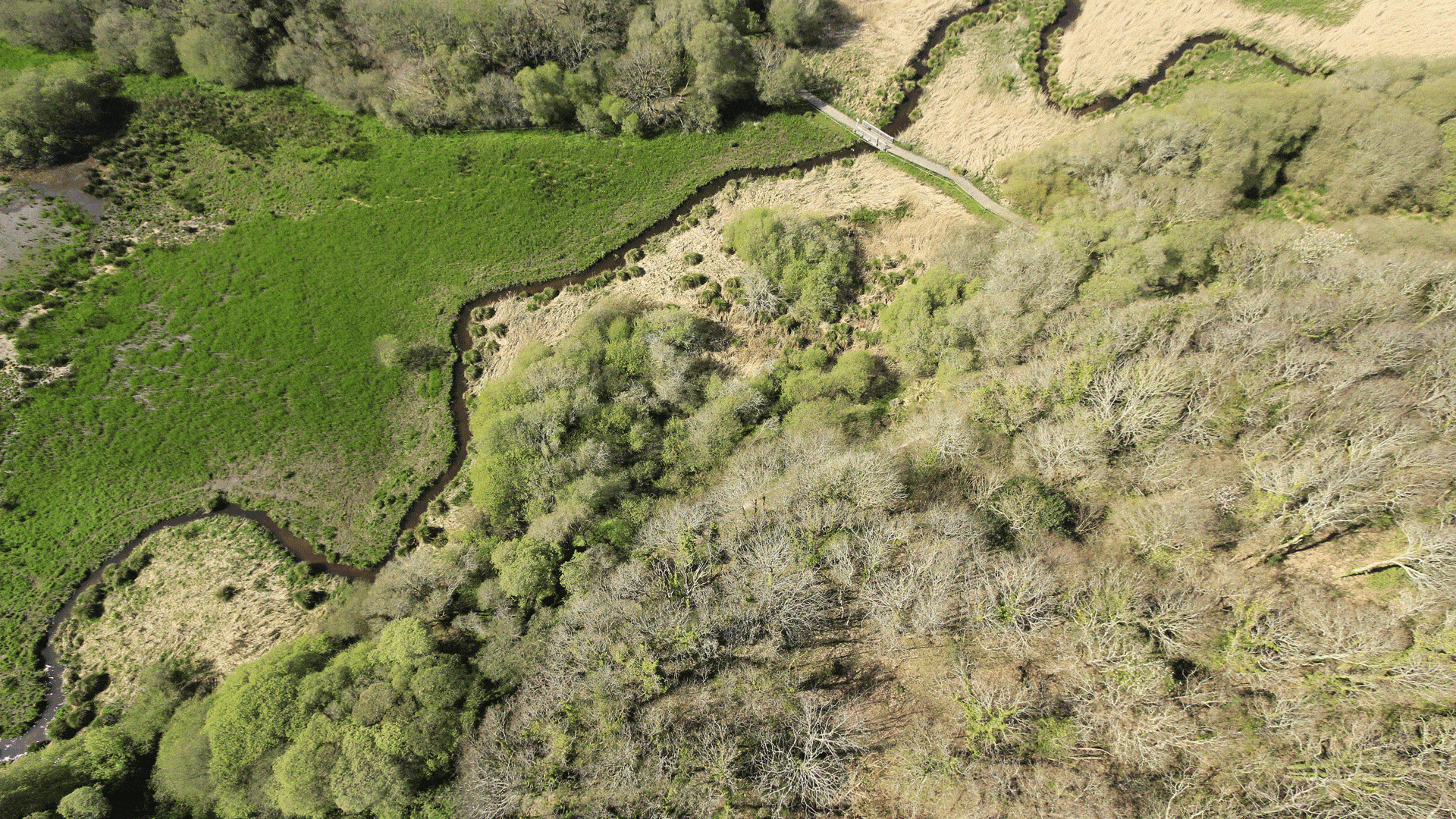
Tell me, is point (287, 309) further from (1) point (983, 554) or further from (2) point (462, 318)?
(1) point (983, 554)

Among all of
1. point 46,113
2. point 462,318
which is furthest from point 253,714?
point 46,113

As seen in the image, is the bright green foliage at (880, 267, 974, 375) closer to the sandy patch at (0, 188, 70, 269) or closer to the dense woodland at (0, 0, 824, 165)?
the dense woodland at (0, 0, 824, 165)

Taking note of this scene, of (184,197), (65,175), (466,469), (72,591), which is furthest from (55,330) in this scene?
(466,469)

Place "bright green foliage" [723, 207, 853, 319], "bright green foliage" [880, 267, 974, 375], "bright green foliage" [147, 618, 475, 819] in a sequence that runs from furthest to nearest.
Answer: "bright green foliage" [723, 207, 853, 319]
"bright green foliage" [880, 267, 974, 375]
"bright green foliage" [147, 618, 475, 819]

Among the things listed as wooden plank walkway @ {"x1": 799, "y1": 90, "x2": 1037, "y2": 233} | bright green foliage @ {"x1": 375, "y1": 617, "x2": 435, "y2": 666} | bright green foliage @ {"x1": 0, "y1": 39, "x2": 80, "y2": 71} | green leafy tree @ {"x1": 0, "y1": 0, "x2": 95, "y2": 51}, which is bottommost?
bright green foliage @ {"x1": 375, "y1": 617, "x2": 435, "y2": 666}

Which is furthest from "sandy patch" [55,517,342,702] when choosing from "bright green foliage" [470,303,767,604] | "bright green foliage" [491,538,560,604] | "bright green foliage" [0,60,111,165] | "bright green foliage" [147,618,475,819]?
"bright green foliage" [0,60,111,165]

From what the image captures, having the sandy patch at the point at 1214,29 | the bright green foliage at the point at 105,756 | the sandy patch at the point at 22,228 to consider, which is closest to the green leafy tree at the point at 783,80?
the sandy patch at the point at 1214,29

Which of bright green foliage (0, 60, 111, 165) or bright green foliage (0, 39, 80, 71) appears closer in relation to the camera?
bright green foliage (0, 60, 111, 165)
